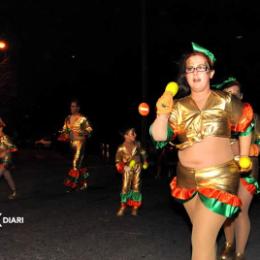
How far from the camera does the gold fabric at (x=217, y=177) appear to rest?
365 centimetres

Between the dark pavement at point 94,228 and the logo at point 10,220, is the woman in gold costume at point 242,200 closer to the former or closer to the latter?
the dark pavement at point 94,228

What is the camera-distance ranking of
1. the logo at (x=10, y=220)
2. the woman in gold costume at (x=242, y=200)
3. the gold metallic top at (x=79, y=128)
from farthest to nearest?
the gold metallic top at (x=79, y=128)
the logo at (x=10, y=220)
the woman in gold costume at (x=242, y=200)

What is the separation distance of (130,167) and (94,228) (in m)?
1.45

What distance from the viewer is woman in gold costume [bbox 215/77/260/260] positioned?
15.8 feet

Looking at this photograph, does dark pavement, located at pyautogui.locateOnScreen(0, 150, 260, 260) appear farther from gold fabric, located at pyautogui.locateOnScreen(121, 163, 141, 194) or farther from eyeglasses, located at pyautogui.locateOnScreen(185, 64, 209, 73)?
eyeglasses, located at pyautogui.locateOnScreen(185, 64, 209, 73)

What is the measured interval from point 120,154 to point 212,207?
14.3 ft

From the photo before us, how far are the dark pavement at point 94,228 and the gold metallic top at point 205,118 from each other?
6.93 feet

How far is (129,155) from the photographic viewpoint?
25.8 feet

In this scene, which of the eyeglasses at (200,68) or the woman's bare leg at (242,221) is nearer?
the eyeglasses at (200,68)

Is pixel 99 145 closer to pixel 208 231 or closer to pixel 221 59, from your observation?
pixel 221 59

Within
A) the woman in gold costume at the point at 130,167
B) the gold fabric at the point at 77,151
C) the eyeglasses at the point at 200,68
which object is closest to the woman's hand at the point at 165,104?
the eyeglasses at the point at 200,68

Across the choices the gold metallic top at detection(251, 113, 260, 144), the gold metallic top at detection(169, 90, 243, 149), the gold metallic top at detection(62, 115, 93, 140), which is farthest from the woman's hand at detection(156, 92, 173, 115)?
the gold metallic top at detection(62, 115, 93, 140)

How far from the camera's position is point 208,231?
3594 millimetres

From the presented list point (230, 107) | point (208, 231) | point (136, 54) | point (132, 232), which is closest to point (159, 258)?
point (132, 232)
